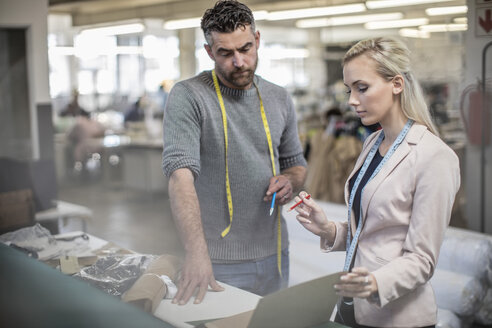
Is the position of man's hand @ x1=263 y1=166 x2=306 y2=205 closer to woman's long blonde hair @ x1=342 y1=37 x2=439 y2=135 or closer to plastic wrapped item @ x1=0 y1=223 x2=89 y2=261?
woman's long blonde hair @ x1=342 y1=37 x2=439 y2=135

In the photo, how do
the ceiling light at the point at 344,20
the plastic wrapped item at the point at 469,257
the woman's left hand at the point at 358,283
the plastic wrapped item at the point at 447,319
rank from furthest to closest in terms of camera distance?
the ceiling light at the point at 344,20
the plastic wrapped item at the point at 469,257
the plastic wrapped item at the point at 447,319
the woman's left hand at the point at 358,283

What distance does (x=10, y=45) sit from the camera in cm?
284

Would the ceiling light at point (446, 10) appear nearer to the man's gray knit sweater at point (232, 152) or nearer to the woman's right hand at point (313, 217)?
the man's gray knit sweater at point (232, 152)

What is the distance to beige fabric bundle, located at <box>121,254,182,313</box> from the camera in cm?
164

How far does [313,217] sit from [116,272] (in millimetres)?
769

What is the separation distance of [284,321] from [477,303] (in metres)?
2.16

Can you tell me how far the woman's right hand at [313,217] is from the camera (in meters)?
1.45

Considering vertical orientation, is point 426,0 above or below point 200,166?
above

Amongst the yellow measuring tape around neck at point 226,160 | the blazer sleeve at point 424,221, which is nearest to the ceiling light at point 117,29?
the yellow measuring tape around neck at point 226,160

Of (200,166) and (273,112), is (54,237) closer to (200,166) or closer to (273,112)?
(200,166)

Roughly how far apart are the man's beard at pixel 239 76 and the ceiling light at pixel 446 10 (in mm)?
1177

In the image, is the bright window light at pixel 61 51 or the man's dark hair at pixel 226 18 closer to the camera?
the man's dark hair at pixel 226 18

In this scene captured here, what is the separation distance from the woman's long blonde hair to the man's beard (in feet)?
1.43

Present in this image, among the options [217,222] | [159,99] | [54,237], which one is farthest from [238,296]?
[159,99]
